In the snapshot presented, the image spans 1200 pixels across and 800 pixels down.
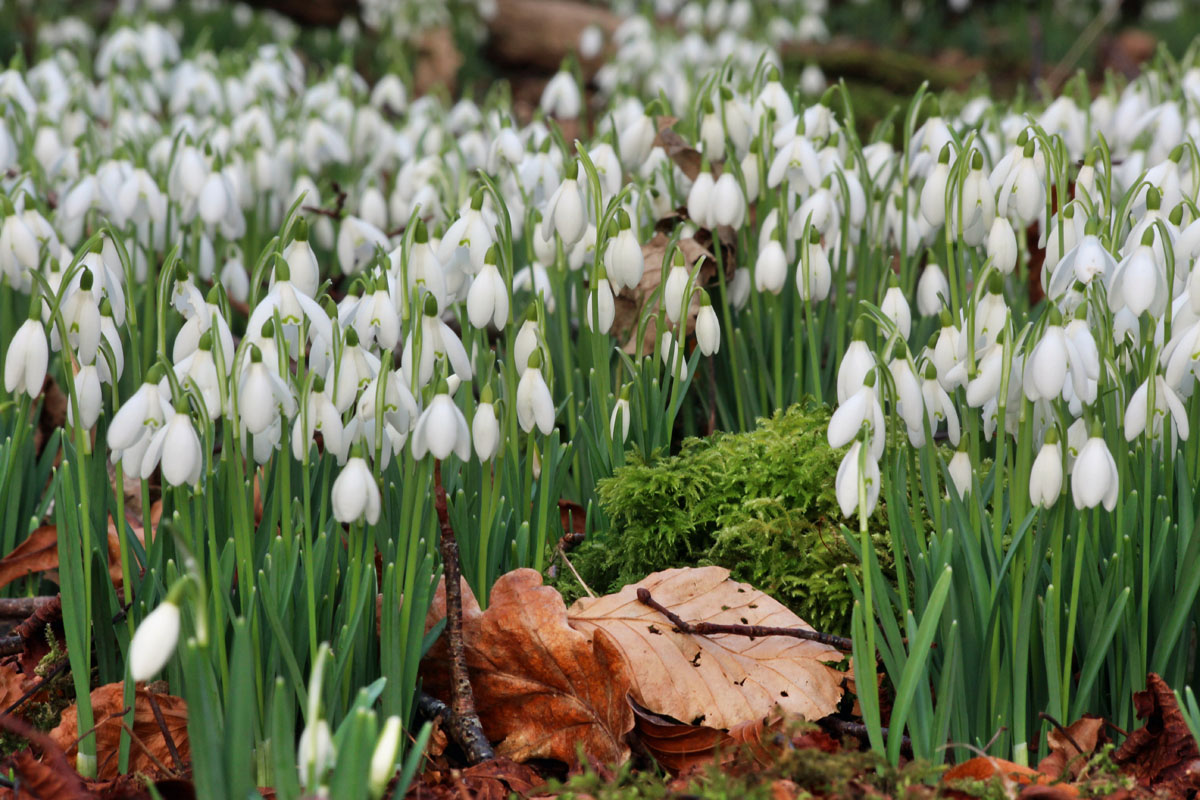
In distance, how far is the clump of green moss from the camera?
2006mm

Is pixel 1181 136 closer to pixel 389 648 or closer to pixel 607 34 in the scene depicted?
pixel 389 648

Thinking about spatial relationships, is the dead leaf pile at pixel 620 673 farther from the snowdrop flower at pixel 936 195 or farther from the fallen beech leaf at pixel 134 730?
the snowdrop flower at pixel 936 195

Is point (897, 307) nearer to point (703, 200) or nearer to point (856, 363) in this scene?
point (856, 363)

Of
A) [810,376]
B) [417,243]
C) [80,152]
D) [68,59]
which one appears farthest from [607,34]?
[417,243]

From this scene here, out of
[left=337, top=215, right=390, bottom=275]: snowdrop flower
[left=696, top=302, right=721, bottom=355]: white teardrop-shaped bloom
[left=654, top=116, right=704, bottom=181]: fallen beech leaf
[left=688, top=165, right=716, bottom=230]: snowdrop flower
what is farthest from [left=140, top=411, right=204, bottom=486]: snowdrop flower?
[left=654, top=116, right=704, bottom=181]: fallen beech leaf

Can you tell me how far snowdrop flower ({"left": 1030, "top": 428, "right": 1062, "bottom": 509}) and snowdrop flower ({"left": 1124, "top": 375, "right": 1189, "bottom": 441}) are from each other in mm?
140

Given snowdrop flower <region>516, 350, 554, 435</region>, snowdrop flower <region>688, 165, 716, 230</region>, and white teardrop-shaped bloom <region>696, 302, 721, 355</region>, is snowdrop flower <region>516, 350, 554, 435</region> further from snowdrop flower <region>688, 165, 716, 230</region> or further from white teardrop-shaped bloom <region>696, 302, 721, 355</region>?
snowdrop flower <region>688, 165, 716, 230</region>

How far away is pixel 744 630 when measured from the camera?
185cm

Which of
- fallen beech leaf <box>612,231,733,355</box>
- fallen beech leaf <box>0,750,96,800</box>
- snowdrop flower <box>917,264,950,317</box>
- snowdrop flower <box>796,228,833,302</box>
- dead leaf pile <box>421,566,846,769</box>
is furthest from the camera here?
fallen beech leaf <box>612,231,733,355</box>

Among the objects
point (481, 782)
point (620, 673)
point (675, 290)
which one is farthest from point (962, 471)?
point (481, 782)

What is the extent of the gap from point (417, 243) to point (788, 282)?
3.55 feet

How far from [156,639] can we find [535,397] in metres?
0.73

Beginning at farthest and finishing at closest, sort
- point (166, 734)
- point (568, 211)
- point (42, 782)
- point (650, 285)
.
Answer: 1. point (650, 285)
2. point (568, 211)
3. point (166, 734)
4. point (42, 782)

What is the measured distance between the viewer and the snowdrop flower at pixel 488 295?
6.06 ft
